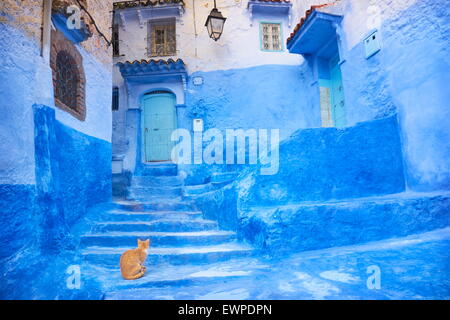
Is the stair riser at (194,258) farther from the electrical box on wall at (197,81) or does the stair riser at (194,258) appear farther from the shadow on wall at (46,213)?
the electrical box on wall at (197,81)

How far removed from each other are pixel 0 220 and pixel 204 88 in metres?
7.19

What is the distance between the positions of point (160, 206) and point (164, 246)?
5.29 feet

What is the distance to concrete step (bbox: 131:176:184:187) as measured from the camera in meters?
7.42

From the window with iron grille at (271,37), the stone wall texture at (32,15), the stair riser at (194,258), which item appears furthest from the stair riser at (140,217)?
the window with iron grille at (271,37)

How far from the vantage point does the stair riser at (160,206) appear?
5.73m

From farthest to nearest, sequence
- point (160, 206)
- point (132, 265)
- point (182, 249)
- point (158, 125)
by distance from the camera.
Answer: point (158, 125), point (160, 206), point (182, 249), point (132, 265)

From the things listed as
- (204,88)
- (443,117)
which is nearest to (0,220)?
(443,117)

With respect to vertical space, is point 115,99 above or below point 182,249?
above

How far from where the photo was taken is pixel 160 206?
5.78 meters

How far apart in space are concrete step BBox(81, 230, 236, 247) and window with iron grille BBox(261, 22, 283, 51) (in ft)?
23.6

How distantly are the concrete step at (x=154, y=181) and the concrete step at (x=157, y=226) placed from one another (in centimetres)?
260

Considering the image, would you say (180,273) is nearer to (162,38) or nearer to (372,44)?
(372,44)

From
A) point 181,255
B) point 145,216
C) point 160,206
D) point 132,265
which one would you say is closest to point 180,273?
point 181,255

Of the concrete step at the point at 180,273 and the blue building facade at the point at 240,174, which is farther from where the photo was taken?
the blue building facade at the point at 240,174
